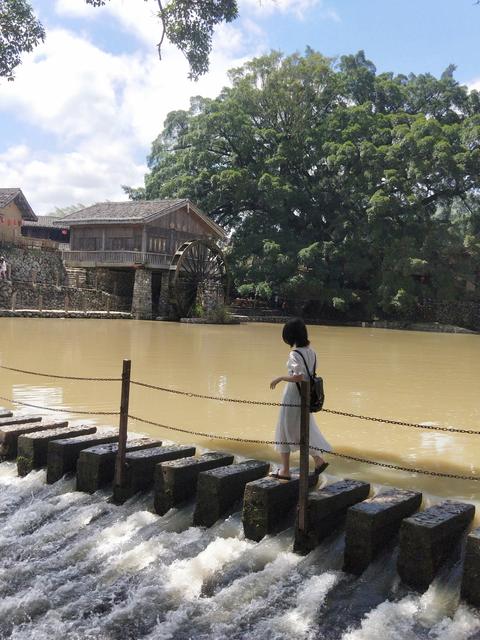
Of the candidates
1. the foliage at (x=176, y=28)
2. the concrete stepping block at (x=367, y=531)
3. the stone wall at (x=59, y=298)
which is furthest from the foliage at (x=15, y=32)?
the stone wall at (x=59, y=298)

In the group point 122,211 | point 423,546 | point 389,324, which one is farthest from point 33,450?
point 389,324

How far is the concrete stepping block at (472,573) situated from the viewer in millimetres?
3543

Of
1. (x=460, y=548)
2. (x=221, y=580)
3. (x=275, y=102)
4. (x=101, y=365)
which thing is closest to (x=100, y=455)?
(x=221, y=580)

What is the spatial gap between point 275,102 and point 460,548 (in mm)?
38255

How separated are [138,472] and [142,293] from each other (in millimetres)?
28992

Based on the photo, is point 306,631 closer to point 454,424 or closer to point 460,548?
point 460,548

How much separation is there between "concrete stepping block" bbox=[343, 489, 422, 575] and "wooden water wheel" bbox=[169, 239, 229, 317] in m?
29.3

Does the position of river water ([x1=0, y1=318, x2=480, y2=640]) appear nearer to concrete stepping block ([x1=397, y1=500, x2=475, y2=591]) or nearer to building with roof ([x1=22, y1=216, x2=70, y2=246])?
concrete stepping block ([x1=397, y1=500, x2=475, y2=591])

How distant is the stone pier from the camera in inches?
1335

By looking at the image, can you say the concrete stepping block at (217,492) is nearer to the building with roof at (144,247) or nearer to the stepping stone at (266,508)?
the stepping stone at (266,508)

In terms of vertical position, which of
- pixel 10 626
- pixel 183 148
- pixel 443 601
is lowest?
pixel 10 626

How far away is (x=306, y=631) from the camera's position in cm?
Answer: 355

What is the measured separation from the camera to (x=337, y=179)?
124 feet

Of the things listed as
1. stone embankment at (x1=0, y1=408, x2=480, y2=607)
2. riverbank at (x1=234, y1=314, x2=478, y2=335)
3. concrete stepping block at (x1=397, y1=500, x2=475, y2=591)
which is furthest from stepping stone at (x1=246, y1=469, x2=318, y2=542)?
riverbank at (x1=234, y1=314, x2=478, y2=335)
